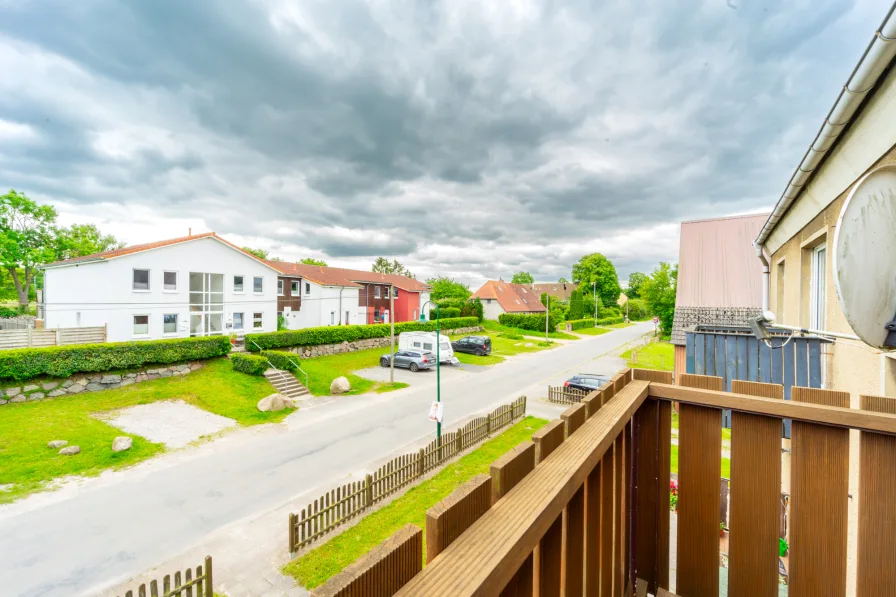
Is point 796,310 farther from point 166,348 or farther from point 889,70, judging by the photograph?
point 166,348

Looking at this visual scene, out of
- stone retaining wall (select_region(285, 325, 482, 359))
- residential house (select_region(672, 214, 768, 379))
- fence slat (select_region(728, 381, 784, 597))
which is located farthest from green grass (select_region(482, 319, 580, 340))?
fence slat (select_region(728, 381, 784, 597))

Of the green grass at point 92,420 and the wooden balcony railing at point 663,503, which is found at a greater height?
the wooden balcony railing at point 663,503

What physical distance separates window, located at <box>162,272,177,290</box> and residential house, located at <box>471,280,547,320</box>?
35586 mm

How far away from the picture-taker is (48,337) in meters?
15.5

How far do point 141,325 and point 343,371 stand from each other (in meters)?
10.8

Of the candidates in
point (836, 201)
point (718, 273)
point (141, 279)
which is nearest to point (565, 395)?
point (718, 273)

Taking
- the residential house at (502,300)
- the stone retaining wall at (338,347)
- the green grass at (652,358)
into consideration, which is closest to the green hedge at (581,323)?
the residential house at (502,300)

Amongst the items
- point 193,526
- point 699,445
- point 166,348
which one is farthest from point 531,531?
point 166,348

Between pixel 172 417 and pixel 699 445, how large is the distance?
1710 cm

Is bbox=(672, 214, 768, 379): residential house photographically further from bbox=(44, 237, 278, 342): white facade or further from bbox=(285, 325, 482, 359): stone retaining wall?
bbox=(44, 237, 278, 342): white facade

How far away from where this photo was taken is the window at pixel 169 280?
20.4 m

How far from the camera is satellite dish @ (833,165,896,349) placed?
1930 millimetres

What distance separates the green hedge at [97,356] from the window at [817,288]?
2186 centimetres

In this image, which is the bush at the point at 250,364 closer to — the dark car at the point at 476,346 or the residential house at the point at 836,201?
the dark car at the point at 476,346
